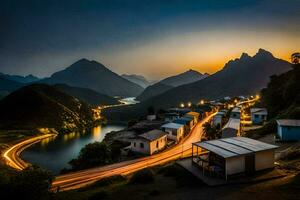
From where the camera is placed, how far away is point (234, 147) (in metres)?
22.8

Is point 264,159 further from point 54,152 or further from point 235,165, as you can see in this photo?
point 54,152

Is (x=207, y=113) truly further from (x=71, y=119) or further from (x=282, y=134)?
(x=71, y=119)

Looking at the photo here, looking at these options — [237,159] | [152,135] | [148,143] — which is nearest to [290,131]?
[237,159]

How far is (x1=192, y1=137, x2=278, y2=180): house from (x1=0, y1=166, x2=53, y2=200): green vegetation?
43.5 feet

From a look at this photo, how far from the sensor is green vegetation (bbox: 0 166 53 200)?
17078 millimetres

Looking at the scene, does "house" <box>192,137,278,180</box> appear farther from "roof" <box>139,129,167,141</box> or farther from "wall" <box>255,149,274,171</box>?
"roof" <box>139,129,167,141</box>

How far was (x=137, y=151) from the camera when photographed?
53344mm

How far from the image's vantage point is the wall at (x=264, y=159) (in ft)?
70.5

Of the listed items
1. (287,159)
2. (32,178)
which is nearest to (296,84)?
(287,159)

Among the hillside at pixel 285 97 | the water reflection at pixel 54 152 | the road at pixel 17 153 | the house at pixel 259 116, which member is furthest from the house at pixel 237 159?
the road at pixel 17 153

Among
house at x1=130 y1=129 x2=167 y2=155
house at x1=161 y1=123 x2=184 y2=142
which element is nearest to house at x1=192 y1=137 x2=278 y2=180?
house at x1=130 y1=129 x2=167 y2=155

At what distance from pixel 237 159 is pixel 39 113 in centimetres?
13618

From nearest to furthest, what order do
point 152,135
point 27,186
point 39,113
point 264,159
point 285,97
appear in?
point 27,186 < point 264,159 < point 152,135 < point 285,97 < point 39,113

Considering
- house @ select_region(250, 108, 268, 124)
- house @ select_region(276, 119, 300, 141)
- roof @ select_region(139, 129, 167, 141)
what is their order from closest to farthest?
1. house @ select_region(276, 119, 300, 141)
2. roof @ select_region(139, 129, 167, 141)
3. house @ select_region(250, 108, 268, 124)
